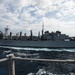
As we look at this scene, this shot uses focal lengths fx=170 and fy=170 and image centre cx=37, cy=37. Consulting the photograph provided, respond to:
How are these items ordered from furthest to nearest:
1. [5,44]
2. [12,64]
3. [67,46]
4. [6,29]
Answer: [6,29] → [5,44] → [67,46] → [12,64]

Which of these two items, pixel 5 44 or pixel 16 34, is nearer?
pixel 5 44

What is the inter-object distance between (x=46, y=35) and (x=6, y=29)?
3017 cm

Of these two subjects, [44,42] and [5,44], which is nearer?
[44,42]

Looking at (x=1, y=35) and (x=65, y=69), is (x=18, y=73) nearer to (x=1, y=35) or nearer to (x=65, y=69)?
(x=65, y=69)

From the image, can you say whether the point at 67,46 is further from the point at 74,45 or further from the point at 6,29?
the point at 6,29

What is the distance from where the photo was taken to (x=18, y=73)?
1875cm

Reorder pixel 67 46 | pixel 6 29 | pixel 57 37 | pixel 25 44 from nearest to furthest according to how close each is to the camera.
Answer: pixel 67 46 < pixel 25 44 < pixel 57 37 < pixel 6 29

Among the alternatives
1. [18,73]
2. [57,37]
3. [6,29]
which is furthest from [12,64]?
[6,29]

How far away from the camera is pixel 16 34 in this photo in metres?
127

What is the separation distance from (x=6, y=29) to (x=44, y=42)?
45219 mm

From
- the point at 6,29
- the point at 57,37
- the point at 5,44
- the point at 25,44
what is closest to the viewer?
the point at 25,44

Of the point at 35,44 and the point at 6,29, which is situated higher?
the point at 6,29

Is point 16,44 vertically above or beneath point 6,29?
beneath

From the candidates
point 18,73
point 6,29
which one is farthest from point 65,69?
point 6,29
